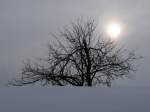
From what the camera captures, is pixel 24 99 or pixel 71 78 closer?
pixel 24 99

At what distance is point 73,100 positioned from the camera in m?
2.25

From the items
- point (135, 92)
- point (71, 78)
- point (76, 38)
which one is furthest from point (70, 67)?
point (135, 92)

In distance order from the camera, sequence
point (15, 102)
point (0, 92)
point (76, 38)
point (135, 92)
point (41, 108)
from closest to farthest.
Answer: point (41, 108), point (15, 102), point (0, 92), point (135, 92), point (76, 38)

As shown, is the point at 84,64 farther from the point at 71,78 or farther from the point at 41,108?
the point at 41,108

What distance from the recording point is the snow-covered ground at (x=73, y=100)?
205 centimetres

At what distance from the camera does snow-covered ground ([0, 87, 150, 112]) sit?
2.05 metres

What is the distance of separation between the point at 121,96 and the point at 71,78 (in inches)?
661

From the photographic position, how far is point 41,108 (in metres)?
2.02

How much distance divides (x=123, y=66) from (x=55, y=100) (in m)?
18.0

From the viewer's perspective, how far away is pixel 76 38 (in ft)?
69.8

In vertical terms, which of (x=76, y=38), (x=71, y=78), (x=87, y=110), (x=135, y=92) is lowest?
(x=87, y=110)

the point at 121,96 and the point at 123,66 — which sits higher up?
the point at 123,66

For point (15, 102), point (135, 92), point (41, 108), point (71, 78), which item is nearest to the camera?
point (41, 108)

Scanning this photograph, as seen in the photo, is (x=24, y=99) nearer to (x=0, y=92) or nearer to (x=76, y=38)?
(x=0, y=92)
